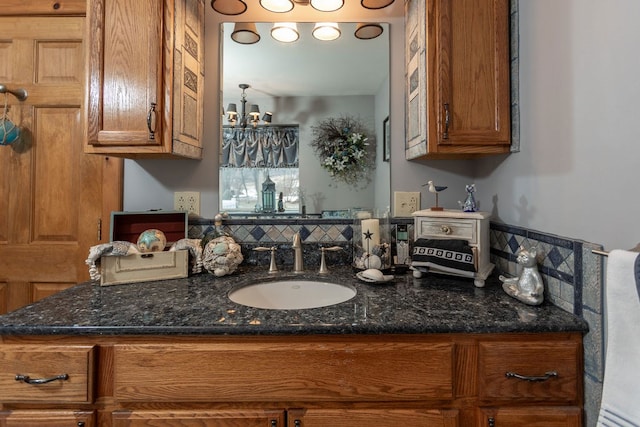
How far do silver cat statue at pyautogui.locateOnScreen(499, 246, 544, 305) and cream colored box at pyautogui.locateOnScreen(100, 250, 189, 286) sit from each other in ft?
3.85

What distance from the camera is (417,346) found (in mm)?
818

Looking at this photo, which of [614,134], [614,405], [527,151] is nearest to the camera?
[614,405]

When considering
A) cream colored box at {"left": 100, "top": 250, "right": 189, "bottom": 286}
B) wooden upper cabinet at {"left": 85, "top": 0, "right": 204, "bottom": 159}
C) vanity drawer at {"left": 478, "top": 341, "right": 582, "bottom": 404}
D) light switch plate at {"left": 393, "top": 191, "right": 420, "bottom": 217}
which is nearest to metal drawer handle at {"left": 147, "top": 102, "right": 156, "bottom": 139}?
wooden upper cabinet at {"left": 85, "top": 0, "right": 204, "bottom": 159}

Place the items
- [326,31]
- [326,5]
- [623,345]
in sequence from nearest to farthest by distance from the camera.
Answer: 1. [623,345]
2. [326,5]
3. [326,31]

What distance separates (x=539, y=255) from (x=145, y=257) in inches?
54.9

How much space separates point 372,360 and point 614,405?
0.47 metres

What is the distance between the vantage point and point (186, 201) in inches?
58.8

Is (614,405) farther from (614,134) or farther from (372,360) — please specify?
(614,134)

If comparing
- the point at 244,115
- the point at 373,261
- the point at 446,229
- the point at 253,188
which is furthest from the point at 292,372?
the point at 244,115

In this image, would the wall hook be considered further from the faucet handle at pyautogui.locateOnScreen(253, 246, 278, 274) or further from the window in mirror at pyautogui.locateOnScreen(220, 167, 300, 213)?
the faucet handle at pyautogui.locateOnScreen(253, 246, 278, 274)

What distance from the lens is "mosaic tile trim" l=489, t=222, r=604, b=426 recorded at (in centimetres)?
79

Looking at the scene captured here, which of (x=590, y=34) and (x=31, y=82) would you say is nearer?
(x=590, y=34)

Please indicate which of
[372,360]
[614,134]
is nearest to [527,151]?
[614,134]

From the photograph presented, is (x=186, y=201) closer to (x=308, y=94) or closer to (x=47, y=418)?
(x=308, y=94)
